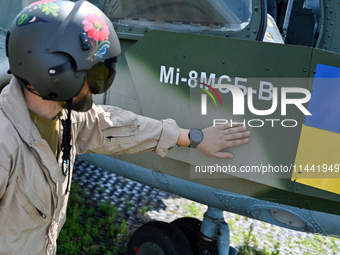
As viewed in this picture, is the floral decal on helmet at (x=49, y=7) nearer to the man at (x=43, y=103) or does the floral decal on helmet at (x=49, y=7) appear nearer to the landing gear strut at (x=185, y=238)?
the man at (x=43, y=103)

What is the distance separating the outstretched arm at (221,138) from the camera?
209 cm

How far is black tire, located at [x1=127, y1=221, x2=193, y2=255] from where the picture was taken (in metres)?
2.76

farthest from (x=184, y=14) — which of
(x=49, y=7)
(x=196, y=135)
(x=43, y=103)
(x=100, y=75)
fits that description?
(x=43, y=103)

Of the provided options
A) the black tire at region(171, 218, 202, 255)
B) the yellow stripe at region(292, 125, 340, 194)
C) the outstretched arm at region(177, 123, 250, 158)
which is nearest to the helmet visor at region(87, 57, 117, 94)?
the outstretched arm at region(177, 123, 250, 158)

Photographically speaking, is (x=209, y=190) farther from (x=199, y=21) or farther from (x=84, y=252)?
(x=84, y=252)

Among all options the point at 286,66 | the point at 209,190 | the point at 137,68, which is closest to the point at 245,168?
the point at 209,190

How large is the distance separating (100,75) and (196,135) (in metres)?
0.65

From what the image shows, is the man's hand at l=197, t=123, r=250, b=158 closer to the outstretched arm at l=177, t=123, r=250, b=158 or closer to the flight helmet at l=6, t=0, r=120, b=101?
the outstretched arm at l=177, t=123, r=250, b=158

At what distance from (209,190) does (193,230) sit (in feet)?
2.26

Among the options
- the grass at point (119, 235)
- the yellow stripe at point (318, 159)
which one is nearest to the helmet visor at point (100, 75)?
the yellow stripe at point (318, 159)

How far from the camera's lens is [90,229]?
144 inches

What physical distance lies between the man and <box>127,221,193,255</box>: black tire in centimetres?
121

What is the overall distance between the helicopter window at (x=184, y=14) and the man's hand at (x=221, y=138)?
26.0 inches

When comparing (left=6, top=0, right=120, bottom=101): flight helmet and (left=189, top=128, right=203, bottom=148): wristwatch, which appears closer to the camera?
(left=6, top=0, right=120, bottom=101): flight helmet
